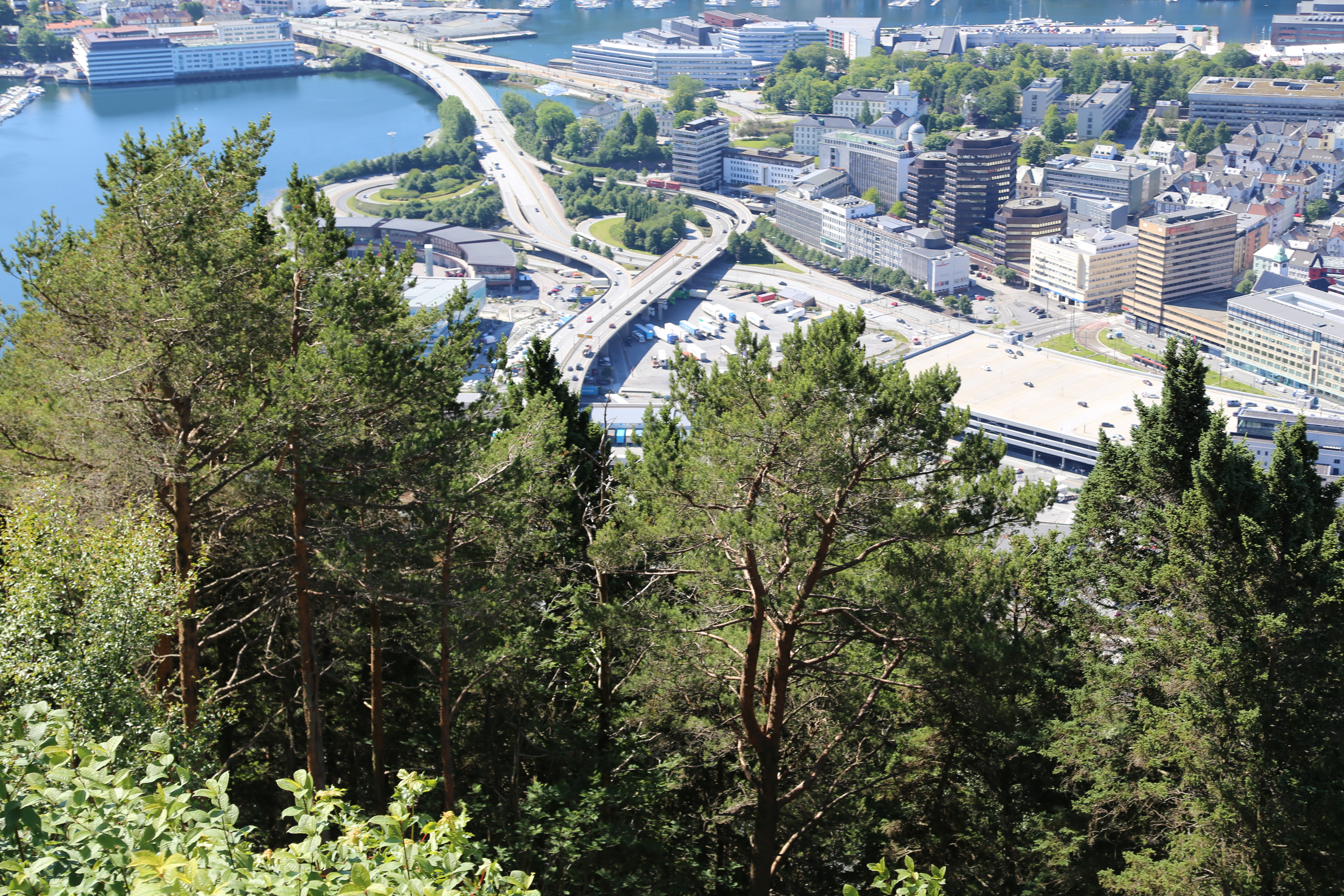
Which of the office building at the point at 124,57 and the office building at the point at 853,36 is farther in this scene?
the office building at the point at 853,36

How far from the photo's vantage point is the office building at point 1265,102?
140 ft

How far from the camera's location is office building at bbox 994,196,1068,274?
33.9 m

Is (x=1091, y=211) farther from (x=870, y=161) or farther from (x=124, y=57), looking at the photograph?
(x=124, y=57)

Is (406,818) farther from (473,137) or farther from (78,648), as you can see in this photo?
(473,137)

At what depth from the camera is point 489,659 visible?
4.54 m

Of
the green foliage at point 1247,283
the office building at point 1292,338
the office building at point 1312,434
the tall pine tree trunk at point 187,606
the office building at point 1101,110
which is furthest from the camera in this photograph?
the office building at point 1101,110

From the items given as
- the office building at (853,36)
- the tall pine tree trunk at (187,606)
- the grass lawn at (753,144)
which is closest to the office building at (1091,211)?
the grass lawn at (753,144)

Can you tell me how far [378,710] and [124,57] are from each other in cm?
4919

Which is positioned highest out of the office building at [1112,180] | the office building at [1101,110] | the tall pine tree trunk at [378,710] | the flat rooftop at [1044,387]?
the tall pine tree trunk at [378,710]

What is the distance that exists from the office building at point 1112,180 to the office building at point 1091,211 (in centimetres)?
24

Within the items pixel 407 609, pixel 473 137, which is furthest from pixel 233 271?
pixel 473 137

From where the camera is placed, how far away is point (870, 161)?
129 ft

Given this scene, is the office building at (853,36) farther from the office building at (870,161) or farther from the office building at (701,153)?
the office building at (701,153)

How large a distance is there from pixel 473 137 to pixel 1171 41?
31725 millimetres
